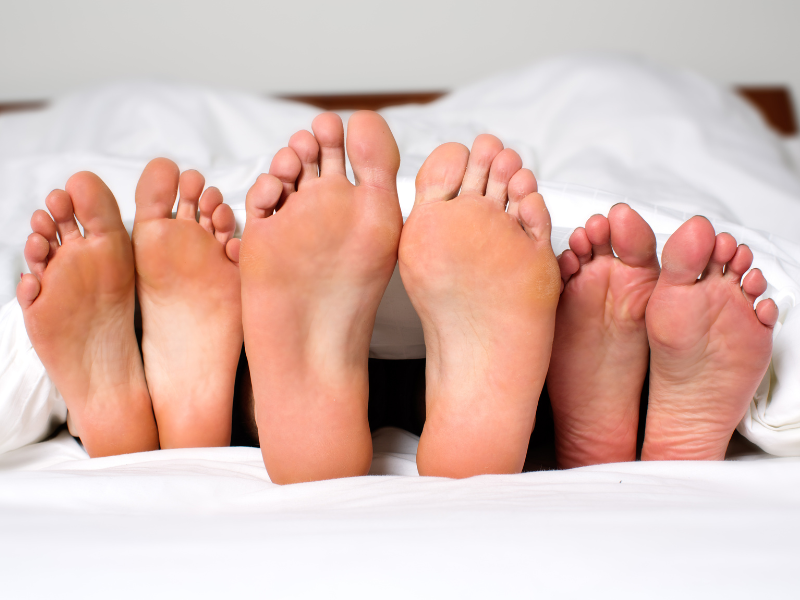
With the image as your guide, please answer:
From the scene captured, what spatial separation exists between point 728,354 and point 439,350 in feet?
0.89

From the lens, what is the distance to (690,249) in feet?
1.81

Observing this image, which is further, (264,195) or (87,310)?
(87,310)

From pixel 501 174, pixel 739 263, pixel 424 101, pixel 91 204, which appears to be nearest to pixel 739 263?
pixel 739 263

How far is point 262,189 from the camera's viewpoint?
0.60 meters

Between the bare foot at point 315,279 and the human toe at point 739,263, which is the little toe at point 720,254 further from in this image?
the bare foot at point 315,279

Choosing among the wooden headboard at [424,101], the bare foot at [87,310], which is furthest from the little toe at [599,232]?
the wooden headboard at [424,101]

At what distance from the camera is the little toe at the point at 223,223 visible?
28.6 inches

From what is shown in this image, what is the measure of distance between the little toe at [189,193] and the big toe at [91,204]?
7 centimetres

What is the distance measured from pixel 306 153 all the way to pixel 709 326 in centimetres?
41

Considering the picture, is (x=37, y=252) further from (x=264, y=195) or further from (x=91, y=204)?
(x=264, y=195)

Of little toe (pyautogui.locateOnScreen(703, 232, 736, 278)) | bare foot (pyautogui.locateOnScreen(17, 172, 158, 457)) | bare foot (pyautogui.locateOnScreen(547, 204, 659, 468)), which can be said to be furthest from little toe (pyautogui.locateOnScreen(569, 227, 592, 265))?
bare foot (pyautogui.locateOnScreen(17, 172, 158, 457))

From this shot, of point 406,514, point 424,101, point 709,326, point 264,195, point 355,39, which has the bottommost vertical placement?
point 406,514

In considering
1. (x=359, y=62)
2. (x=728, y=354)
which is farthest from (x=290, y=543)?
(x=359, y=62)

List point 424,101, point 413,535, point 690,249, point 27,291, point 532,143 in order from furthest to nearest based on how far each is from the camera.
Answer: point 424,101, point 532,143, point 27,291, point 690,249, point 413,535
